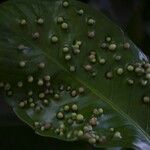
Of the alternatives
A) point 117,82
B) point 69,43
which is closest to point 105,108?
point 117,82

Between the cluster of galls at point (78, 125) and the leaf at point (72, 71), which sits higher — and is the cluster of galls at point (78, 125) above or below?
below

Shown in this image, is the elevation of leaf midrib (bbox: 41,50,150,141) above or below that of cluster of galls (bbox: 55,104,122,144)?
above

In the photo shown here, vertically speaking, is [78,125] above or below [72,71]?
below

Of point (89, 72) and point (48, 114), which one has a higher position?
point (89, 72)

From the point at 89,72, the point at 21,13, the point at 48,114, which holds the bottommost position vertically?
the point at 48,114

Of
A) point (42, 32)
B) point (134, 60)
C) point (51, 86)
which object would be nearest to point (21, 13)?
point (42, 32)

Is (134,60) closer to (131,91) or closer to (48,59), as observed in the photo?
(131,91)
